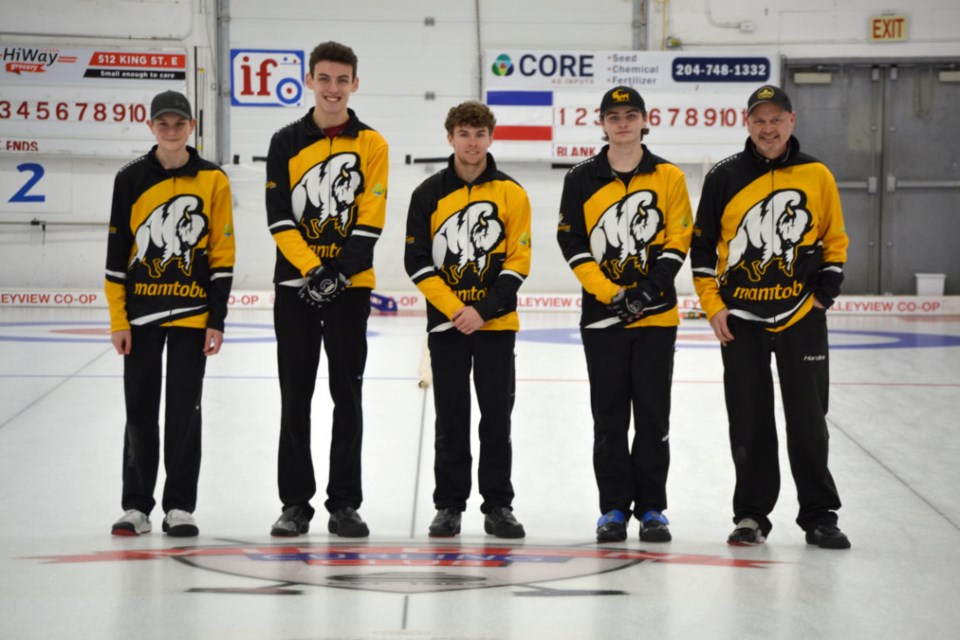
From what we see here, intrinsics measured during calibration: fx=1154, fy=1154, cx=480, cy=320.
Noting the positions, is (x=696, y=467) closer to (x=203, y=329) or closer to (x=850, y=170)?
(x=203, y=329)

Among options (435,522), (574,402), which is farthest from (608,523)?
(574,402)

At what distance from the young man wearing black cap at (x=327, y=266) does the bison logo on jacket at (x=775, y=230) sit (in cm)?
128

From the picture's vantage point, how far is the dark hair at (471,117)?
4039 mm

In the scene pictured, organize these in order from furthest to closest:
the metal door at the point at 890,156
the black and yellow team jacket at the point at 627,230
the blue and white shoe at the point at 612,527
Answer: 1. the metal door at the point at 890,156
2. the black and yellow team jacket at the point at 627,230
3. the blue and white shoe at the point at 612,527

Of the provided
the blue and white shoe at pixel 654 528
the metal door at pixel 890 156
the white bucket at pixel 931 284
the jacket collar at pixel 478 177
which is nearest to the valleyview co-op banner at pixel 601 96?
the metal door at pixel 890 156

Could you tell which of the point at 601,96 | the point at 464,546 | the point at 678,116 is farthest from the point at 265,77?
the point at 464,546

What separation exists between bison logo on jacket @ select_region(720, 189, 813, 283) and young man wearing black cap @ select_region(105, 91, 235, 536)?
183 cm

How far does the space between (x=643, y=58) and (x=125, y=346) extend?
11745 mm

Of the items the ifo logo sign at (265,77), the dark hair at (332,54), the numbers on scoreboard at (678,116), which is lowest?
the dark hair at (332,54)

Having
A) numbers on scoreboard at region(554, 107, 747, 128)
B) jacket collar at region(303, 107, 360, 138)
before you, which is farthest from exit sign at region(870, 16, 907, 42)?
jacket collar at region(303, 107, 360, 138)

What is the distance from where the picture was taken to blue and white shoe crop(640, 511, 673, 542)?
390 centimetres

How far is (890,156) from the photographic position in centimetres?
1520

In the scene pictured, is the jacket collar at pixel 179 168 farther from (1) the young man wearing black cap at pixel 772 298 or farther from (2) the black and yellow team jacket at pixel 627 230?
(1) the young man wearing black cap at pixel 772 298

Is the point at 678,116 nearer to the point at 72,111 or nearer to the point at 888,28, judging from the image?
the point at 888,28
